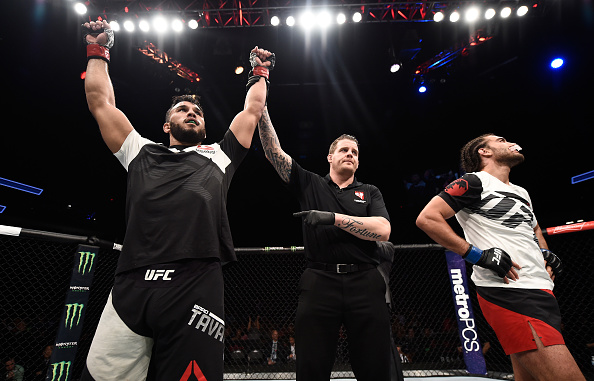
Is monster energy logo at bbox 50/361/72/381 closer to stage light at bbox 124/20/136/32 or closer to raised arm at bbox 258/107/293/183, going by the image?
raised arm at bbox 258/107/293/183

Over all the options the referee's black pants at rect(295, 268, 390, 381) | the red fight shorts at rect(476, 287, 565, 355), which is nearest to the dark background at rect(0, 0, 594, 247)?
the red fight shorts at rect(476, 287, 565, 355)

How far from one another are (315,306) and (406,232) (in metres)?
9.68

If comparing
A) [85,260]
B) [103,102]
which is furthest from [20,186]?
[103,102]

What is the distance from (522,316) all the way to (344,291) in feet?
2.80

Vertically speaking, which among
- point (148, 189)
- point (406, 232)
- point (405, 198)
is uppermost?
point (405, 198)

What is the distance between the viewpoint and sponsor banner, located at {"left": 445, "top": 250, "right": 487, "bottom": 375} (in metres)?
3.23

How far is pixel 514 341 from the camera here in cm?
160

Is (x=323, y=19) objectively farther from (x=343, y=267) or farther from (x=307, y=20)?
(x=343, y=267)

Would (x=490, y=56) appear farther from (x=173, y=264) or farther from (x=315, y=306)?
(x=173, y=264)

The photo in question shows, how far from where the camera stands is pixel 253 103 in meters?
1.80

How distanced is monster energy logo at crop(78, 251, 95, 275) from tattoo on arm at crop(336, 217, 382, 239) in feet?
6.58

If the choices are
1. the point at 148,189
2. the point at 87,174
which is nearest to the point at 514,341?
the point at 148,189

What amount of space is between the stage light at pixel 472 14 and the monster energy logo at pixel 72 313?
22.4 ft

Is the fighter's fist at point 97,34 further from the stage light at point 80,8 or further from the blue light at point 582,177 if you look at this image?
the blue light at point 582,177
